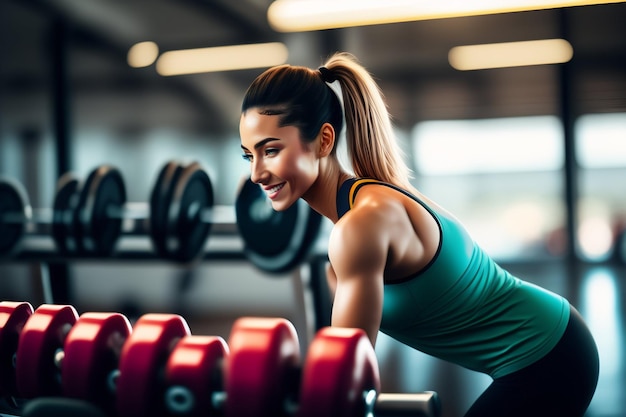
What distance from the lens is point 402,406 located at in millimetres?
882

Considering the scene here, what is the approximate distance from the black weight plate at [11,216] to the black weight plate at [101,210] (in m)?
0.54

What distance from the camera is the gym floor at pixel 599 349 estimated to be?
2619 millimetres

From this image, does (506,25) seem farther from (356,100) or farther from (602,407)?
(356,100)

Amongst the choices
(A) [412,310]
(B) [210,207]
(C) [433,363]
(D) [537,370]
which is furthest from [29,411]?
(C) [433,363]

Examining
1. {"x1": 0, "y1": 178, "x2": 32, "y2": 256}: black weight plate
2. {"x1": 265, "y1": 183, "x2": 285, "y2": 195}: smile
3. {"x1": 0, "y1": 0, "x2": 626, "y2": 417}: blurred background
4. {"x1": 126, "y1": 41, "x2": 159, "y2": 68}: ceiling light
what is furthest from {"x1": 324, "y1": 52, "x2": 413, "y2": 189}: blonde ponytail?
{"x1": 126, "y1": 41, "x2": 159, "y2": 68}: ceiling light

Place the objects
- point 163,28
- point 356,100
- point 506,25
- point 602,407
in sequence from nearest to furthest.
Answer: point 356,100 < point 602,407 < point 506,25 < point 163,28

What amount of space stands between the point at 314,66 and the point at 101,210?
1837mm

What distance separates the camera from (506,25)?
13.1 feet

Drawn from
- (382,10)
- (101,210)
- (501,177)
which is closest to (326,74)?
(101,210)

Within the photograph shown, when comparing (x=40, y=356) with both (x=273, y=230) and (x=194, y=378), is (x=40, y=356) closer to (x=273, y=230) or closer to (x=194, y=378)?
(x=194, y=378)

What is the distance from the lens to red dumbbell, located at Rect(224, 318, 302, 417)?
828 millimetres

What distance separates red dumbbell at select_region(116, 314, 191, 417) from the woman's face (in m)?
0.27

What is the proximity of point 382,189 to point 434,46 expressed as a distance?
134 inches

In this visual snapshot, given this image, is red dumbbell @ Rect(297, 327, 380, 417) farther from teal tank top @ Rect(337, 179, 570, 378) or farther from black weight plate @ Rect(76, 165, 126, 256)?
black weight plate @ Rect(76, 165, 126, 256)
